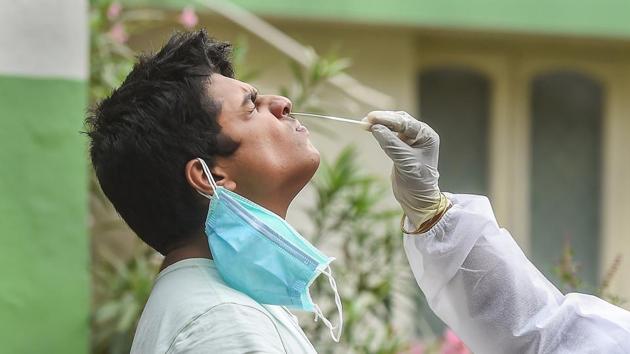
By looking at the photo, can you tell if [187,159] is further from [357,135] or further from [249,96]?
[357,135]

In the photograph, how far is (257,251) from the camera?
241cm

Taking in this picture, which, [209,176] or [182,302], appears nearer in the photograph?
[182,302]

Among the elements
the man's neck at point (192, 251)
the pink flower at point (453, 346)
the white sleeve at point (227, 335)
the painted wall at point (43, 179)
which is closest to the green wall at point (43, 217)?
the painted wall at point (43, 179)

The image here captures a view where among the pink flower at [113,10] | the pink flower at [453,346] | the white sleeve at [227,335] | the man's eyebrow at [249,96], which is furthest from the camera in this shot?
the pink flower at [113,10]

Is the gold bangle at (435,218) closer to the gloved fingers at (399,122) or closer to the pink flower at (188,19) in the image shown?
the gloved fingers at (399,122)

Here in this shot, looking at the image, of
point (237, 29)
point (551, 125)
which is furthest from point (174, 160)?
point (551, 125)

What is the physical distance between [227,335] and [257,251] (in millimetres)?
284

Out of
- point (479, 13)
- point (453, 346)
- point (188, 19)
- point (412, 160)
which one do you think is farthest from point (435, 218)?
point (479, 13)

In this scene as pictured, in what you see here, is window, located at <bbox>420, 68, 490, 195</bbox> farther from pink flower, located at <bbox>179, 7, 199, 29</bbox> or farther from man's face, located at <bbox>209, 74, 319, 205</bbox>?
man's face, located at <bbox>209, 74, 319, 205</bbox>

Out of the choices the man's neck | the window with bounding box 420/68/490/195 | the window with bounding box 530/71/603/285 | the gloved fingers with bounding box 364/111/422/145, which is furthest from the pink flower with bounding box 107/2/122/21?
the man's neck

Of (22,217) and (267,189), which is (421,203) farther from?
(22,217)

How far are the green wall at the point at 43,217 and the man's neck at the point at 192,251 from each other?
6.00 ft

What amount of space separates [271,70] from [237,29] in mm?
280

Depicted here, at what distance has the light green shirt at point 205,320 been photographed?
7.09 feet
